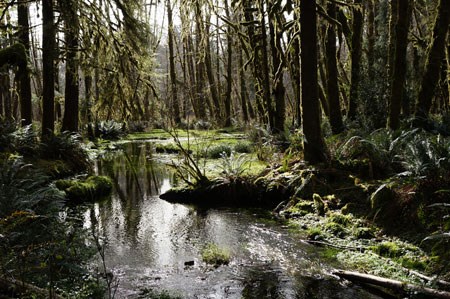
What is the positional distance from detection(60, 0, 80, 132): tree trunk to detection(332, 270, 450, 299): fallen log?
25.9 feet

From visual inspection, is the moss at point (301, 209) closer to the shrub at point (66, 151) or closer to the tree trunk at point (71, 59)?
the tree trunk at point (71, 59)

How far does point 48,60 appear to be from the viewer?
10938 mm

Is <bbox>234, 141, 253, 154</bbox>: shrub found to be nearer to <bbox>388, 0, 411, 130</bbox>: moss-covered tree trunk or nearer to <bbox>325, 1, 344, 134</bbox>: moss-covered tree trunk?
<bbox>325, 1, 344, 134</bbox>: moss-covered tree trunk

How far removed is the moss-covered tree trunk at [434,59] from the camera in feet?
27.7

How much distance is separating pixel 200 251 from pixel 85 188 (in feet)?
13.8

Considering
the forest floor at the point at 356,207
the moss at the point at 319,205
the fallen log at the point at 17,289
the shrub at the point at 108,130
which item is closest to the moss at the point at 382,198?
the forest floor at the point at 356,207

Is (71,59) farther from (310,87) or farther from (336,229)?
(336,229)

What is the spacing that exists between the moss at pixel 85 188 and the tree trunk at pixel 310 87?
447 centimetres

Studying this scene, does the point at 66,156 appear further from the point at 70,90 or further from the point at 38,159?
the point at 70,90

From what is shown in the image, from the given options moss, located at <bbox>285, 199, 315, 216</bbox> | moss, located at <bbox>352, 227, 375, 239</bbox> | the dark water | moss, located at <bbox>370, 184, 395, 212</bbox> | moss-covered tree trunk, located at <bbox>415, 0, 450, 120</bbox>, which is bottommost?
the dark water

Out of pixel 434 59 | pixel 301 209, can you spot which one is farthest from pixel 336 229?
pixel 434 59

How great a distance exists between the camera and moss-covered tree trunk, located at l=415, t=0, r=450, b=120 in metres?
8.43

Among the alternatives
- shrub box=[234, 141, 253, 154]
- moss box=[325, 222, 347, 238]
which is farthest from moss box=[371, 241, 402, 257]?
shrub box=[234, 141, 253, 154]

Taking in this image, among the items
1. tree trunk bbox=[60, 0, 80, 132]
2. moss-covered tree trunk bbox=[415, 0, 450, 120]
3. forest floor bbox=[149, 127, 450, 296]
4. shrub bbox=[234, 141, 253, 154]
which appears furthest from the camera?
shrub bbox=[234, 141, 253, 154]
